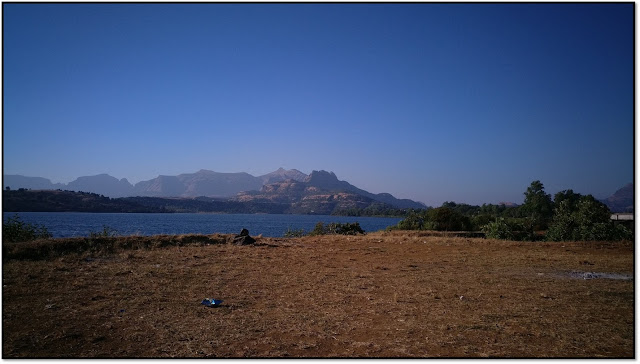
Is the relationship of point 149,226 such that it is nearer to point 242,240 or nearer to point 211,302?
point 242,240

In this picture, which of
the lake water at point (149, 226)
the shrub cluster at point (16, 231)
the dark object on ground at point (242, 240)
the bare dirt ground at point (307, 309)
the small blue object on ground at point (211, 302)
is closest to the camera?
the bare dirt ground at point (307, 309)

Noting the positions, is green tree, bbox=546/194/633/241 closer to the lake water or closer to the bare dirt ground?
the bare dirt ground

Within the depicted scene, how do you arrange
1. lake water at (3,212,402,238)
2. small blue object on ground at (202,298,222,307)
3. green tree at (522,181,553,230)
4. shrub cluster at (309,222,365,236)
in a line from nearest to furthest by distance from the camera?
1. small blue object on ground at (202,298,222,307)
2. shrub cluster at (309,222,365,236)
3. lake water at (3,212,402,238)
4. green tree at (522,181,553,230)

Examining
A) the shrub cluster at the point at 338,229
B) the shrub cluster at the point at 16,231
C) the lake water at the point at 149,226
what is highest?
the shrub cluster at the point at 16,231

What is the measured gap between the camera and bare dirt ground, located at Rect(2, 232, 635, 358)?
18.6 ft

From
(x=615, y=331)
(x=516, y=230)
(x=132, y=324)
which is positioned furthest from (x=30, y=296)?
(x=516, y=230)

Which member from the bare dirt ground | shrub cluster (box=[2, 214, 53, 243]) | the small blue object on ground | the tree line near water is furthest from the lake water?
the tree line near water

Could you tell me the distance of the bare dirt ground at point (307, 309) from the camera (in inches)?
223

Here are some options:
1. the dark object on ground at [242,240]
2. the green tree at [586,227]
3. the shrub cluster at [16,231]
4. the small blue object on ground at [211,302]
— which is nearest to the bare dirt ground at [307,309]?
the small blue object on ground at [211,302]

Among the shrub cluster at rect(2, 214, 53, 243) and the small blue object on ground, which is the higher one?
the shrub cluster at rect(2, 214, 53, 243)

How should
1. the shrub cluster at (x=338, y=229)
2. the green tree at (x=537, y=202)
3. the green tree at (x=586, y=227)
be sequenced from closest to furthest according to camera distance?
the green tree at (x=586, y=227)
the shrub cluster at (x=338, y=229)
the green tree at (x=537, y=202)

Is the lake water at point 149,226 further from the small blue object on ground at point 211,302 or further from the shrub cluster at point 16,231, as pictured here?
the small blue object on ground at point 211,302

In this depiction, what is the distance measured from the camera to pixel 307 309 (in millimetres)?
7938

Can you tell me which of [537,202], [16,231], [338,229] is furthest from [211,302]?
[537,202]
